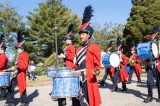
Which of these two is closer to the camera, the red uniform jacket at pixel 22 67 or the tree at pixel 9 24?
the red uniform jacket at pixel 22 67

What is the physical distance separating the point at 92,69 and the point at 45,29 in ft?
133

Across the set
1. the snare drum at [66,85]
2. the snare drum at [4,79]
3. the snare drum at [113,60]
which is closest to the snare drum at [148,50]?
the snare drum at [66,85]

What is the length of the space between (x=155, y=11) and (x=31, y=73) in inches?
847

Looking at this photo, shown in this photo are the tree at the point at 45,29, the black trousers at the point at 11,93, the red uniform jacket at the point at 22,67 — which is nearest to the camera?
the red uniform jacket at the point at 22,67

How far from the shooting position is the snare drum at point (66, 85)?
21.3 ft

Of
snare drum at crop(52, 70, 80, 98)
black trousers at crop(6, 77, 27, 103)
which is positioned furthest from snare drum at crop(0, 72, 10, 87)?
snare drum at crop(52, 70, 80, 98)

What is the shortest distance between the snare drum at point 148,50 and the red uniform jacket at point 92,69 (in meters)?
3.34

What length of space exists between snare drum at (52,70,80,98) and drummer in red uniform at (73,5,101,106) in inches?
6.1

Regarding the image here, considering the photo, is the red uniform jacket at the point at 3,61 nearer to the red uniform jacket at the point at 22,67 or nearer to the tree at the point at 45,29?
the red uniform jacket at the point at 22,67

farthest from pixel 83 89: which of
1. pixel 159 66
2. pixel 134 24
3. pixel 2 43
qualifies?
pixel 134 24

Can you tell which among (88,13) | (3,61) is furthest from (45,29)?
(88,13)

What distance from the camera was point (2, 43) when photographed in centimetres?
1187

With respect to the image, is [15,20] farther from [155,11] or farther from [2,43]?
[2,43]

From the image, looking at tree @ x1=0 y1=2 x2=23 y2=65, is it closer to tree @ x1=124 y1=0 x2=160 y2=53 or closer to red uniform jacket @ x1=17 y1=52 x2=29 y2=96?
tree @ x1=124 y1=0 x2=160 y2=53
